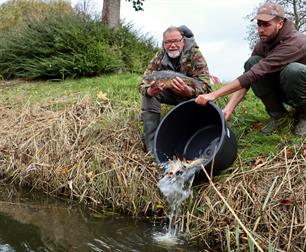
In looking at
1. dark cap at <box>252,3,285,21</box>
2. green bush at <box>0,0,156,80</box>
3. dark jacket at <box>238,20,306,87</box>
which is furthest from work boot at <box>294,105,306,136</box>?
green bush at <box>0,0,156,80</box>

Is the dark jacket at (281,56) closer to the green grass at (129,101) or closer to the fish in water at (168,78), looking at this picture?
the fish in water at (168,78)

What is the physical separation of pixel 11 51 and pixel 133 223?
5.96 meters

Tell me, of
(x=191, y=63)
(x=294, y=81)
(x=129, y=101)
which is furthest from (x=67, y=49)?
(x=294, y=81)

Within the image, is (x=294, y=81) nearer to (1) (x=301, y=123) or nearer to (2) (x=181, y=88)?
(1) (x=301, y=123)

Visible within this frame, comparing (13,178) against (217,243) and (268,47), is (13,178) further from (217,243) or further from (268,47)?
(268,47)

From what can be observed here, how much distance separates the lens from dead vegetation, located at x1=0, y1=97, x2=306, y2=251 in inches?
134

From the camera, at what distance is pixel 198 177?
3.90 metres

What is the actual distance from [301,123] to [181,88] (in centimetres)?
109

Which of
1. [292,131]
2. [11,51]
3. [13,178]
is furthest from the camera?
[11,51]

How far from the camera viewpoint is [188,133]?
4641 mm

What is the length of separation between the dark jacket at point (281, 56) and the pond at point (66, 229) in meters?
1.42

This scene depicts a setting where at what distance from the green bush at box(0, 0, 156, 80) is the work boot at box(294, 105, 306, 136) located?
456 cm

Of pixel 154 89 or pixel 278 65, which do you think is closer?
pixel 278 65

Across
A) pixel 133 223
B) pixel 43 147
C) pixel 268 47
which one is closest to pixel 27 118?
pixel 43 147
